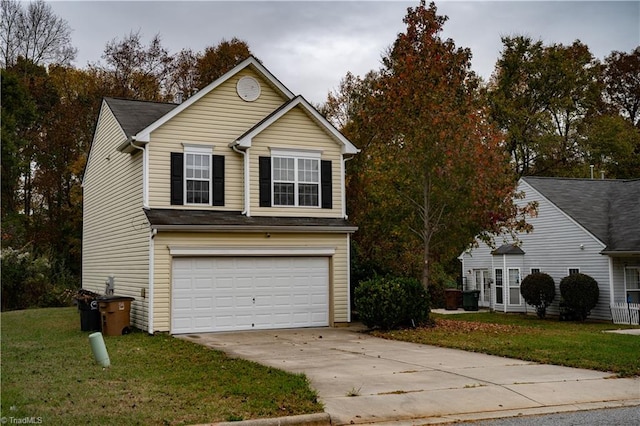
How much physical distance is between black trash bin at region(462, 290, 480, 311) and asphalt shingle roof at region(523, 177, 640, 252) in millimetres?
5897

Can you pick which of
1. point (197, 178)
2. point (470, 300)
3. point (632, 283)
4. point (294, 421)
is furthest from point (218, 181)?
point (470, 300)

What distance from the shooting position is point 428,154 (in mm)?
20281

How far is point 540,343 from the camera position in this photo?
49.9 feet

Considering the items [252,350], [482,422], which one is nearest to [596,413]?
[482,422]

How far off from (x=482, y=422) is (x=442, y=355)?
5.35 m

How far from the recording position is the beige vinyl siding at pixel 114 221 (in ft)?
61.1

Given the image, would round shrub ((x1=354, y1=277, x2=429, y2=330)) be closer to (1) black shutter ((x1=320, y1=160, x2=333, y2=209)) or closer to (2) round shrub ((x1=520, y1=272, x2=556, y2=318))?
(1) black shutter ((x1=320, y1=160, x2=333, y2=209))

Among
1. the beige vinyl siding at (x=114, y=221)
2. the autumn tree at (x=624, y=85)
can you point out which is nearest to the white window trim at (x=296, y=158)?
the beige vinyl siding at (x=114, y=221)

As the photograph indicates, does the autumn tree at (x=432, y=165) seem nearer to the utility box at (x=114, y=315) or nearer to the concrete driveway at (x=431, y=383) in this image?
the concrete driveway at (x=431, y=383)

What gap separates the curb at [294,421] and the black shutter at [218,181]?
11.8 metres

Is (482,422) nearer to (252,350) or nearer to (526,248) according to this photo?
(252,350)

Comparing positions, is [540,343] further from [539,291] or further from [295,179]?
[539,291]

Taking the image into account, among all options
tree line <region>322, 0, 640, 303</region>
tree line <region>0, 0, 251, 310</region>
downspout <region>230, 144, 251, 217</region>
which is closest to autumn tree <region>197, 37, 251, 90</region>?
tree line <region>0, 0, 251, 310</region>

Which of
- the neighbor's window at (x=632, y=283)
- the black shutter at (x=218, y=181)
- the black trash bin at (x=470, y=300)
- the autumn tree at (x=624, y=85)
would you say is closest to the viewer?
the black shutter at (x=218, y=181)
